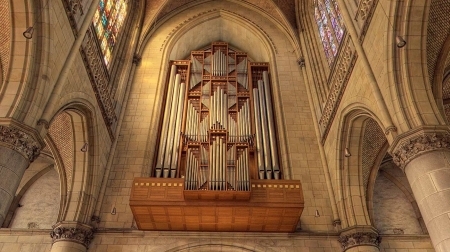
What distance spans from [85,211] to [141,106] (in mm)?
4348

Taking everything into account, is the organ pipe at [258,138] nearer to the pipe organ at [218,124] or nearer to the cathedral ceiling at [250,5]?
the pipe organ at [218,124]

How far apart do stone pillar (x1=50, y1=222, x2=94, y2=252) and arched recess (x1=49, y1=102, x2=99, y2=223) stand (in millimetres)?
371

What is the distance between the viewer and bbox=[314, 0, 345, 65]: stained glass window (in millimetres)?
12461

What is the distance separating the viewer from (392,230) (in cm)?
1316

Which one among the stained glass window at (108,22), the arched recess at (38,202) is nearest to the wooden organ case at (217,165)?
the stained glass window at (108,22)

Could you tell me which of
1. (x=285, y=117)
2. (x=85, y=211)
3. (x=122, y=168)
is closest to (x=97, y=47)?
(x=122, y=168)

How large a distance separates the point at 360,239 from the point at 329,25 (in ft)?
22.4

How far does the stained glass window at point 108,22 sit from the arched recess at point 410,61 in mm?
8088

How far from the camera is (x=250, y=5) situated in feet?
58.0

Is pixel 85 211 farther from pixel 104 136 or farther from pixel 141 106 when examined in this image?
pixel 141 106

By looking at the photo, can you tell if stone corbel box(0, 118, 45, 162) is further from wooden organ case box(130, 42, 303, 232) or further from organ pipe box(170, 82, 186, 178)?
organ pipe box(170, 82, 186, 178)

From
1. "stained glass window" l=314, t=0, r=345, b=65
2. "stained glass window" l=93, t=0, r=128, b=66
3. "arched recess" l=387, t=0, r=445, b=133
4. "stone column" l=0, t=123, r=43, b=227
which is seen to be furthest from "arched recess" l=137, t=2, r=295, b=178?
"stone column" l=0, t=123, r=43, b=227

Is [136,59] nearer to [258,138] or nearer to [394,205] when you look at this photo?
[258,138]

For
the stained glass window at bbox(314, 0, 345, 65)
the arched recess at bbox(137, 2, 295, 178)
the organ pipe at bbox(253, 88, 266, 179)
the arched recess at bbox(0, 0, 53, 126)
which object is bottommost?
the arched recess at bbox(0, 0, 53, 126)
